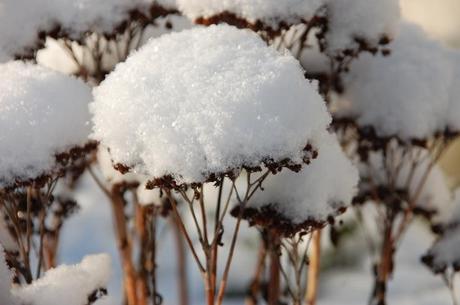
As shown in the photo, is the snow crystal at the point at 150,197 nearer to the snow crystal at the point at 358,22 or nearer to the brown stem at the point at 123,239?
the brown stem at the point at 123,239

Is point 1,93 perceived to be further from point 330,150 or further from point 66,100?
point 330,150

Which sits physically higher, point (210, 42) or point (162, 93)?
point (210, 42)

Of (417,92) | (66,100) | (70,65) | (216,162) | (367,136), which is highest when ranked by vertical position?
(70,65)

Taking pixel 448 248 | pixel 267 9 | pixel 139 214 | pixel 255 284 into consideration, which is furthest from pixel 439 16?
pixel 267 9

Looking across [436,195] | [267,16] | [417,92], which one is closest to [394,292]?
[436,195]

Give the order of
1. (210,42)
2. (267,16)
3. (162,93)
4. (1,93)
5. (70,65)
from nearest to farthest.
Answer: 1. (162,93)
2. (210,42)
3. (1,93)
4. (267,16)
5. (70,65)

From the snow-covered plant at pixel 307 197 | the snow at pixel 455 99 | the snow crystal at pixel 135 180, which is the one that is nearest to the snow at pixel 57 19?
the snow crystal at pixel 135 180
